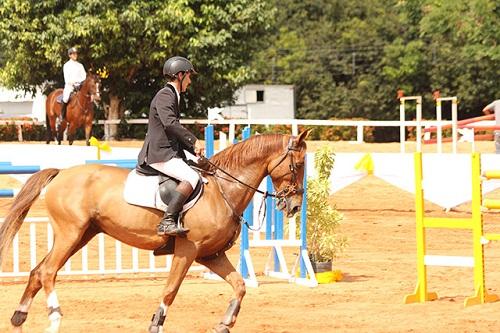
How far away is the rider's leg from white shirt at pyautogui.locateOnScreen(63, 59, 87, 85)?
18.0 metres

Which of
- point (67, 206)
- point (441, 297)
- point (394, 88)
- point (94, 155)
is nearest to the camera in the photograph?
point (67, 206)

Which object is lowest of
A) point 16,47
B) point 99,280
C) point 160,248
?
point 99,280

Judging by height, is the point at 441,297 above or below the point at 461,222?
below

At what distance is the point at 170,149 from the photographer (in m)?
10.2

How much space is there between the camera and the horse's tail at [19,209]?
10680 millimetres

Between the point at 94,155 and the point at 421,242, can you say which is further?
the point at 94,155

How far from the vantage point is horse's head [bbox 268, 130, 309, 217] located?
1058 centimetres

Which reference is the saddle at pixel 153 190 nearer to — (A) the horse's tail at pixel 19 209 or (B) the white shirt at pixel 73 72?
(A) the horse's tail at pixel 19 209

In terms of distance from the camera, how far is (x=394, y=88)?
58.8 m

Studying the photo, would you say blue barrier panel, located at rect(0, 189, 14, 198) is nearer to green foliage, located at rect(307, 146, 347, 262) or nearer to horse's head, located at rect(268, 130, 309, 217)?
green foliage, located at rect(307, 146, 347, 262)

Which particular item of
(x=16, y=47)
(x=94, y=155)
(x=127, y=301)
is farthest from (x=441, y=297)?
(x=16, y=47)

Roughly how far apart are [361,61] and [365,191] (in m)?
38.5

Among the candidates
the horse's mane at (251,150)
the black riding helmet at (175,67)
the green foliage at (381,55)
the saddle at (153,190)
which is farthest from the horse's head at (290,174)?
the green foliage at (381,55)

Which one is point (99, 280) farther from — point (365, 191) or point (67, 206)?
point (365, 191)
